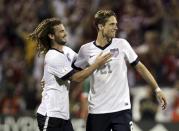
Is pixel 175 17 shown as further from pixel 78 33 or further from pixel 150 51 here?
pixel 78 33

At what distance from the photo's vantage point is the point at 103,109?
715 cm

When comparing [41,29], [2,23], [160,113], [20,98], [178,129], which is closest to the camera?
[41,29]

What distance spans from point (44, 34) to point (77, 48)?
534 cm

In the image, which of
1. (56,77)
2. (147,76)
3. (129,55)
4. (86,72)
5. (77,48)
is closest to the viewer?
(86,72)

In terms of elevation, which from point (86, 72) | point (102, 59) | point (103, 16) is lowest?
point (86, 72)

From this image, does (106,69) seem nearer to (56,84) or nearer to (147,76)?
(147,76)

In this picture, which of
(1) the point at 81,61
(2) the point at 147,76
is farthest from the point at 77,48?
(2) the point at 147,76

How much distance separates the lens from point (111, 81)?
7.09 meters

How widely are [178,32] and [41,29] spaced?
5012 mm

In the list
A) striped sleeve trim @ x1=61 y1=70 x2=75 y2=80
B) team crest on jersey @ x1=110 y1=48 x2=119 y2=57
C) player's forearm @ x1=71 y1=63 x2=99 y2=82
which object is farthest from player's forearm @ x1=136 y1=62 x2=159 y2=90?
striped sleeve trim @ x1=61 y1=70 x2=75 y2=80

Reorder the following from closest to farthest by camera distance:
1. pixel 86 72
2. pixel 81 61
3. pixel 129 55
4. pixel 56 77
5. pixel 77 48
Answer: pixel 86 72 → pixel 56 77 → pixel 129 55 → pixel 81 61 → pixel 77 48

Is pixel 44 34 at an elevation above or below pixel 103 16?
below

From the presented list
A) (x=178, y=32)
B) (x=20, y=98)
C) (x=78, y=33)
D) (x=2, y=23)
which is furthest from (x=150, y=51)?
(x=2, y=23)

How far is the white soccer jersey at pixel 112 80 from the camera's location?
7.09m
